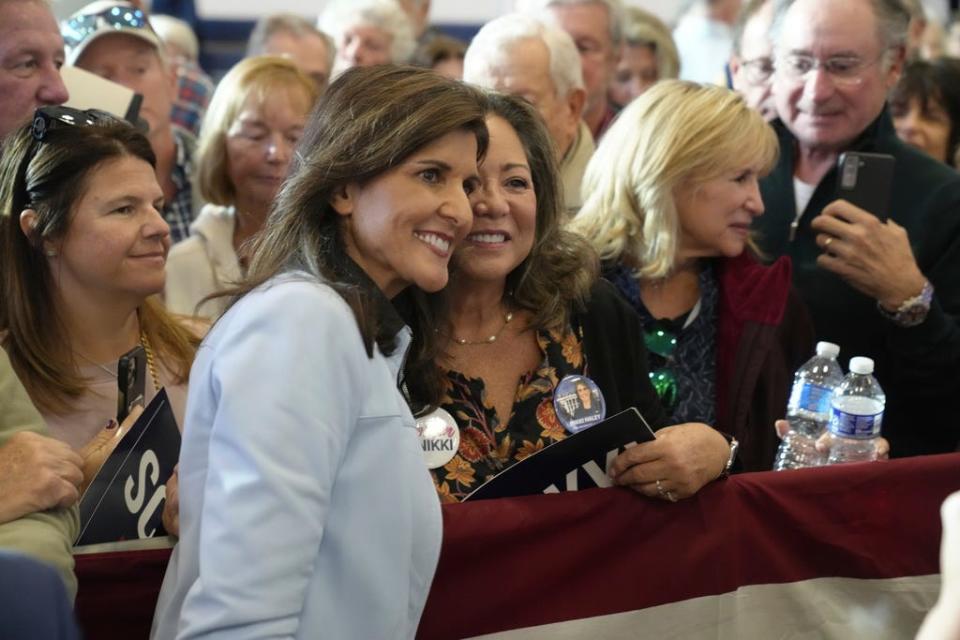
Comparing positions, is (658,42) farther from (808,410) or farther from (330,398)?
(330,398)

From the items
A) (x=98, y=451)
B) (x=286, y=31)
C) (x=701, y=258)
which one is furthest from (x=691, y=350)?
(x=286, y=31)

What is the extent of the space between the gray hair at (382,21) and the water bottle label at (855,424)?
3834 mm

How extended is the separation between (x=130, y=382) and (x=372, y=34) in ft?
13.0

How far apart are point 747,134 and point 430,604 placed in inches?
71.0

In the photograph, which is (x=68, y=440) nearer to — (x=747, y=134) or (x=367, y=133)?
(x=367, y=133)

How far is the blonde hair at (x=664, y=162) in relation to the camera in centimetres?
351

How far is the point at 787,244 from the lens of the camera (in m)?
3.97

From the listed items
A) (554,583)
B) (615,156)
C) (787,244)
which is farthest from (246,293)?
(787,244)

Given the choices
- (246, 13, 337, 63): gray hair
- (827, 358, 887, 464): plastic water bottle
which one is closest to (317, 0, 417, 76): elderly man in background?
(246, 13, 337, 63): gray hair

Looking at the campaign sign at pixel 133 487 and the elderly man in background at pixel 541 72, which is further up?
the elderly man in background at pixel 541 72

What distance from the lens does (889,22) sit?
13.1ft

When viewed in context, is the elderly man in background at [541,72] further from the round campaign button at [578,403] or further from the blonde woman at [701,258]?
the round campaign button at [578,403]

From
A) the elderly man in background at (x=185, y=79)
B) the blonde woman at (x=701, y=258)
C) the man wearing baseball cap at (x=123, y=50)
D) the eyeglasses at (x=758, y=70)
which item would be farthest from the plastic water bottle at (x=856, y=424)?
the elderly man in background at (x=185, y=79)

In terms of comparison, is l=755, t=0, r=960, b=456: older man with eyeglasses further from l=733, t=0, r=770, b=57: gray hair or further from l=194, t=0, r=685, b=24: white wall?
l=194, t=0, r=685, b=24: white wall
